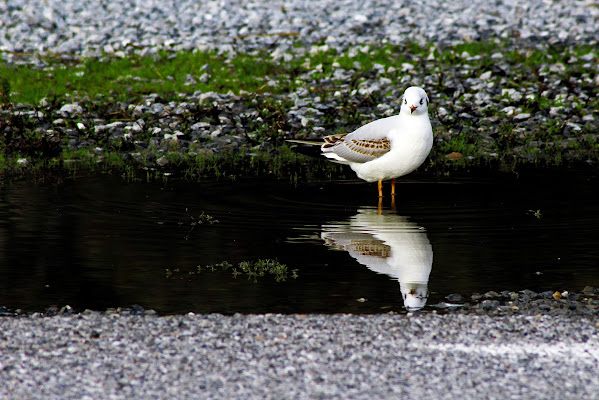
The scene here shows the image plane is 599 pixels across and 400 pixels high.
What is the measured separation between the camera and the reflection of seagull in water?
36.2ft

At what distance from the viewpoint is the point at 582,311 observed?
9.75 meters

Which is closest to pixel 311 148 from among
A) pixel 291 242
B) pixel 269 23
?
pixel 291 242

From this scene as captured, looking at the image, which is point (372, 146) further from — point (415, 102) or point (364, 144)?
point (415, 102)

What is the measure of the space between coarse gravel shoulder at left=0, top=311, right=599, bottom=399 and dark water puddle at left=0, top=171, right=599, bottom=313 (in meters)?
0.94

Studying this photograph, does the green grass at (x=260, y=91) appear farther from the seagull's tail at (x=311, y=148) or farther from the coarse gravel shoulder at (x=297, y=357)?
the coarse gravel shoulder at (x=297, y=357)

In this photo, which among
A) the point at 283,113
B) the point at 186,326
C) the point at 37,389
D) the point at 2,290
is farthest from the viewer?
the point at 283,113

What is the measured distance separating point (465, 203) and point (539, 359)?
24.3ft

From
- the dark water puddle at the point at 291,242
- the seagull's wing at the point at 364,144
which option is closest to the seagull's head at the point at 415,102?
the seagull's wing at the point at 364,144

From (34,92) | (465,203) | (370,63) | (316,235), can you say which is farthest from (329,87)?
(316,235)

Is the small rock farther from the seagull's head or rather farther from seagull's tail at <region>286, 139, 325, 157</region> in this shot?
the seagull's head

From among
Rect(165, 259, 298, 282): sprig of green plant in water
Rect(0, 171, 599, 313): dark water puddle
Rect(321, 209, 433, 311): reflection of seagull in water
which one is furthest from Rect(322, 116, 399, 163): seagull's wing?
Rect(165, 259, 298, 282): sprig of green plant in water

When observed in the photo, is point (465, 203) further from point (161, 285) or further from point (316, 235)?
point (161, 285)

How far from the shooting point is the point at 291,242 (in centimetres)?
1301

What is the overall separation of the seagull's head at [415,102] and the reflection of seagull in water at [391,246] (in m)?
1.84
